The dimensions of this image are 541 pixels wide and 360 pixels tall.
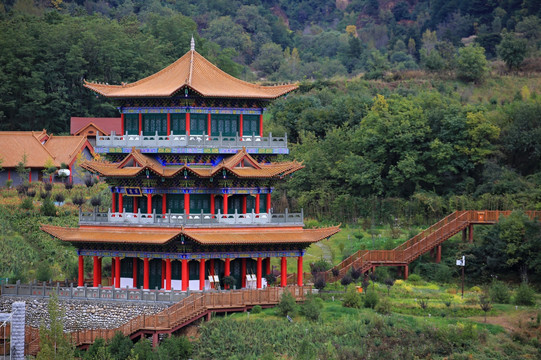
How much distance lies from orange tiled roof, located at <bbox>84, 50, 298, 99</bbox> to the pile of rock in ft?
32.4

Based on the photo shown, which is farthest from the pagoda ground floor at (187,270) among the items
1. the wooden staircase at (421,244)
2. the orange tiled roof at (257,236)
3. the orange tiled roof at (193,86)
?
the orange tiled roof at (193,86)

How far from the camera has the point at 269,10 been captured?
5709 inches

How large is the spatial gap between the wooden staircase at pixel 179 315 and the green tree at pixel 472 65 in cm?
4670

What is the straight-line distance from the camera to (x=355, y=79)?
98.0 m

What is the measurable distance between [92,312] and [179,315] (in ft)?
14.5

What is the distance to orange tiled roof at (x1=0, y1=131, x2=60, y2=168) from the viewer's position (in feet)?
251

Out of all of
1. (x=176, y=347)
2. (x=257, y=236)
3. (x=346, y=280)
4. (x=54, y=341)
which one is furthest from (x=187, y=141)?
(x=54, y=341)

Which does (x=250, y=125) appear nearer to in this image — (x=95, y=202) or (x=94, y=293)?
(x=94, y=293)

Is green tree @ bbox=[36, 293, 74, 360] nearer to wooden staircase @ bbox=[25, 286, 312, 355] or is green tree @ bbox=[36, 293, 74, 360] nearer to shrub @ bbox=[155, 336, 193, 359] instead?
wooden staircase @ bbox=[25, 286, 312, 355]

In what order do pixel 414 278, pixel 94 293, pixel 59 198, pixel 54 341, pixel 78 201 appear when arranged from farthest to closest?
pixel 59 198
pixel 78 201
pixel 414 278
pixel 94 293
pixel 54 341

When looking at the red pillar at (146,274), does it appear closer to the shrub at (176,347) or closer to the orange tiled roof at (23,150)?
the shrub at (176,347)

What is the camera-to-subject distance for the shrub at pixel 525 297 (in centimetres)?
5031

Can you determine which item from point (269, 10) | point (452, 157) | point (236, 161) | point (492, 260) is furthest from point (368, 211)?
point (269, 10)

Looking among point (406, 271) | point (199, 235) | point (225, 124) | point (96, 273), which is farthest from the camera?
point (406, 271)
